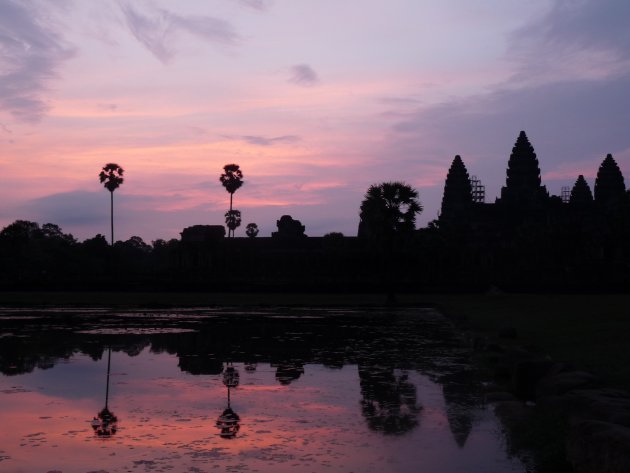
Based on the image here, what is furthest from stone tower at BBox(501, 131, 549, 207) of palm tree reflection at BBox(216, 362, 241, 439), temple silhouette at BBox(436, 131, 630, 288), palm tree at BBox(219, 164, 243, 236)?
palm tree reflection at BBox(216, 362, 241, 439)

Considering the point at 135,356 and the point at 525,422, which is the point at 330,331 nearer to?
the point at 135,356

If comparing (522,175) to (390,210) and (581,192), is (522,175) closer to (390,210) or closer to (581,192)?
(581,192)

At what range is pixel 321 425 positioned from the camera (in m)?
10.9

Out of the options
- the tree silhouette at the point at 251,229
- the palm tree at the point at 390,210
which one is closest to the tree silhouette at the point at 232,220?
the tree silhouette at the point at 251,229

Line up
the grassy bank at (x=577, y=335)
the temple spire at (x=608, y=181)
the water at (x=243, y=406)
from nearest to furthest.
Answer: the water at (x=243, y=406) → the grassy bank at (x=577, y=335) → the temple spire at (x=608, y=181)

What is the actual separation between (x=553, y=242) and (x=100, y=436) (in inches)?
3053

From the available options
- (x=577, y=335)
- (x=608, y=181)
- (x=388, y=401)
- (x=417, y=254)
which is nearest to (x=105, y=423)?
(x=388, y=401)

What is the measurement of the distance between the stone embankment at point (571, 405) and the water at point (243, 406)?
60 cm

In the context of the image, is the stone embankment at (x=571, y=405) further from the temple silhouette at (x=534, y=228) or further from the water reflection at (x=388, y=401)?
the temple silhouette at (x=534, y=228)

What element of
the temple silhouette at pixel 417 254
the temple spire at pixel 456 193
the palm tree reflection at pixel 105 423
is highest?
the temple spire at pixel 456 193

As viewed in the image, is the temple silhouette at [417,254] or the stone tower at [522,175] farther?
the stone tower at [522,175]

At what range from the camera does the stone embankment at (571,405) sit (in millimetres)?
7070

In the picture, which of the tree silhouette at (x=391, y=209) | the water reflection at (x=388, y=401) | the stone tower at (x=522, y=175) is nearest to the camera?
the water reflection at (x=388, y=401)

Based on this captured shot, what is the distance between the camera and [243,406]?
12.3m
